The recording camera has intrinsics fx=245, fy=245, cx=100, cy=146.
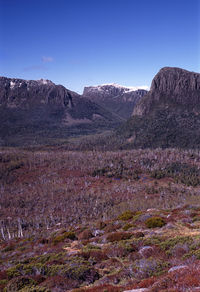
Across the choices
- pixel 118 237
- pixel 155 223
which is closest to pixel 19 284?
pixel 118 237

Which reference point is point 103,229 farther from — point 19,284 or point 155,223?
point 19,284

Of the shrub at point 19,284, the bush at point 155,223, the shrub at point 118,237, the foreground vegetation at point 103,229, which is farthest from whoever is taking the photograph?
the bush at point 155,223

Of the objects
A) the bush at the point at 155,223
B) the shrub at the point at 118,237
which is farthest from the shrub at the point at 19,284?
the bush at the point at 155,223

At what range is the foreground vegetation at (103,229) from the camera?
17.5 m

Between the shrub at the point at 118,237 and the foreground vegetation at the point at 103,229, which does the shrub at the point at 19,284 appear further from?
the shrub at the point at 118,237

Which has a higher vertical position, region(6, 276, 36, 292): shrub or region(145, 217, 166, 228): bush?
region(6, 276, 36, 292): shrub

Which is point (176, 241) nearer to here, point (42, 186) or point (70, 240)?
→ point (70, 240)

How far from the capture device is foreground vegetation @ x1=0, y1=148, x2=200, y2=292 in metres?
17.5

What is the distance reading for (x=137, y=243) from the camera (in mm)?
24875

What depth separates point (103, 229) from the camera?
129ft

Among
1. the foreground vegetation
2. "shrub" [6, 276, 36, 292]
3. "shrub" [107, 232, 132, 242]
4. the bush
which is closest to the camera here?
the foreground vegetation

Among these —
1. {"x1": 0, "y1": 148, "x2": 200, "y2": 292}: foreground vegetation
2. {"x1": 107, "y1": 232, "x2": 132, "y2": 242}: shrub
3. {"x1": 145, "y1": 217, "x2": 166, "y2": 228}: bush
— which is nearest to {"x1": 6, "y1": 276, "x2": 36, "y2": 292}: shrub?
{"x1": 0, "y1": 148, "x2": 200, "y2": 292}: foreground vegetation

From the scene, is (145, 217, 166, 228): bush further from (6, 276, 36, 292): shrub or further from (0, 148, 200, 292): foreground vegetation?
(6, 276, 36, 292): shrub

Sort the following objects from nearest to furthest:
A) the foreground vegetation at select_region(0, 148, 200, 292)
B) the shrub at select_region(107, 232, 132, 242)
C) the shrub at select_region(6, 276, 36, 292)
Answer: the foreground vegetation at select_region(0, 148, 200, 292)
the shrub at select_region(6, 276, 36, 292)
the shrub at select_region(107, 232, 132, 242)
